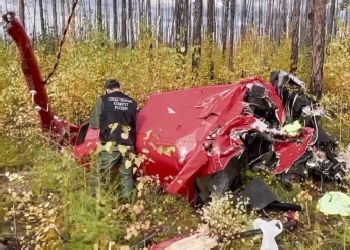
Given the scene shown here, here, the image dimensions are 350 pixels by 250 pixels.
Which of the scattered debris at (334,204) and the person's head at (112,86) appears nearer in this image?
the scattered debris at (334,204)

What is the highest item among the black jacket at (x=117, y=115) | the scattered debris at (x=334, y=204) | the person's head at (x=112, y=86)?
the person's head at (x=112, y=86)

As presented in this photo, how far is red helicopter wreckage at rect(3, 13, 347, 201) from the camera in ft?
15.7

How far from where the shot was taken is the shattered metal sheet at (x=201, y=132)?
15.4 feet

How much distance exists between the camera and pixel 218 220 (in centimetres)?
415

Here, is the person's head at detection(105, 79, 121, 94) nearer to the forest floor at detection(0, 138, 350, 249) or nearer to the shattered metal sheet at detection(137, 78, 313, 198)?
the shattered metal sheet at detection(137, 78, 313, 198)

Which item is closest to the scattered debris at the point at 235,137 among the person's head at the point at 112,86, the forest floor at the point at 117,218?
the forest floor at the point at 117,218

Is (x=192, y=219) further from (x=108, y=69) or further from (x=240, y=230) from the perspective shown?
(x=108, y=69)

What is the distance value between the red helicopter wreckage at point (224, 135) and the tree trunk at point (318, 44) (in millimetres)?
3272

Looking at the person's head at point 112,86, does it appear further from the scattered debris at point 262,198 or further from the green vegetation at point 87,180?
the scattered debris at point 262,198

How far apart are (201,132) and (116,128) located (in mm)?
972

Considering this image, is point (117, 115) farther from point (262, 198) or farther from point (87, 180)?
point (262, 198)

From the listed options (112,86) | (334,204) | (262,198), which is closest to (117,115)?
(112,86)

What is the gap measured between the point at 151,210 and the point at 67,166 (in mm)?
1064

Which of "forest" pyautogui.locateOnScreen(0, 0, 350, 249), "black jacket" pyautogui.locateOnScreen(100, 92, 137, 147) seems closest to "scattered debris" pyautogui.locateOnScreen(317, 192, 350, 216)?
"forest" pyautogui.locateOnScreen(0, 0, 350, 249)
